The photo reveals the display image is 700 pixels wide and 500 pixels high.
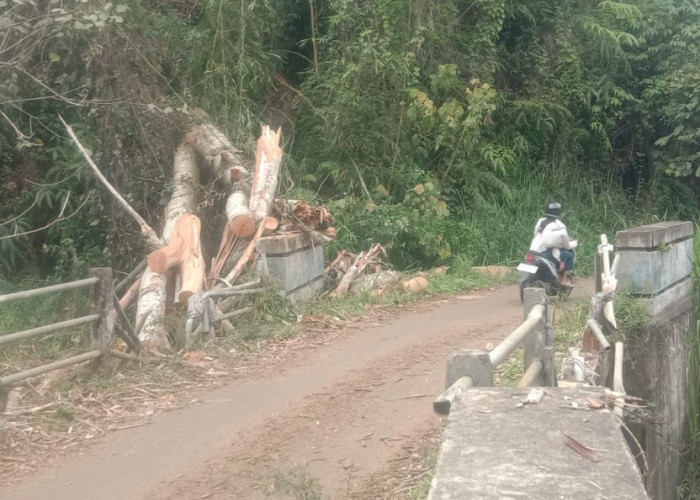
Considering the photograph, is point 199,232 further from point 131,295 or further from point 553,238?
point 553,238

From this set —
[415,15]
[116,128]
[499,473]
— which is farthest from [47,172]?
[499,473]

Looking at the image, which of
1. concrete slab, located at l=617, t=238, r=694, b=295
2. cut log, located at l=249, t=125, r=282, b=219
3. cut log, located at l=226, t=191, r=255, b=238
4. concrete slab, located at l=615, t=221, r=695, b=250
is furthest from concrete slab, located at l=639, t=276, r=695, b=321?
cut log, located at l=249, t=125, r=282, b=219

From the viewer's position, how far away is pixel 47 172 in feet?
43.2

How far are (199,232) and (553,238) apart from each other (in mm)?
4384

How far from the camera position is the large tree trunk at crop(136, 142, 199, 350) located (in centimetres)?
906

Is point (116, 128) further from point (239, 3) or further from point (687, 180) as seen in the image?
point (687, 180)

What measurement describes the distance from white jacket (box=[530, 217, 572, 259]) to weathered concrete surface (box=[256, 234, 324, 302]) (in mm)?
2891

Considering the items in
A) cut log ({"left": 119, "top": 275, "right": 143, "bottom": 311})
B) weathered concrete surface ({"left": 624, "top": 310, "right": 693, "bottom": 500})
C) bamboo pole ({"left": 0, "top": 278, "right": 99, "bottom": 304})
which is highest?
bamboo pole ({"left": 0, "top": 278, "right": 99, "bottom": 304})

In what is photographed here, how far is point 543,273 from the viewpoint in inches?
440

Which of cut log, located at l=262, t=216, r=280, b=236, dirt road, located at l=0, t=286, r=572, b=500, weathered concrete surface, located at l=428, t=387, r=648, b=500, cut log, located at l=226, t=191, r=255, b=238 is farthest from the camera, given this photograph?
cut log, located at l=262, t=216, r=280, b=236

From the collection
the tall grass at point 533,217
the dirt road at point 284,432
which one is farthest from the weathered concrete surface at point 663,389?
the tall grass at point 533,217

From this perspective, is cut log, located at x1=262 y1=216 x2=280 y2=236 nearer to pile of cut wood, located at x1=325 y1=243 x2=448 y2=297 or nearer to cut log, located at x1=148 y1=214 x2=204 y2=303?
cut log, located at x1=148 y1=214 x2=204 y2=303

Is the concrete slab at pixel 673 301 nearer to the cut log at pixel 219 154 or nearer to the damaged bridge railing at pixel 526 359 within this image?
the damaged bridge railing at pixel 526 359

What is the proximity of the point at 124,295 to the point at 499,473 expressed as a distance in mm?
8334
